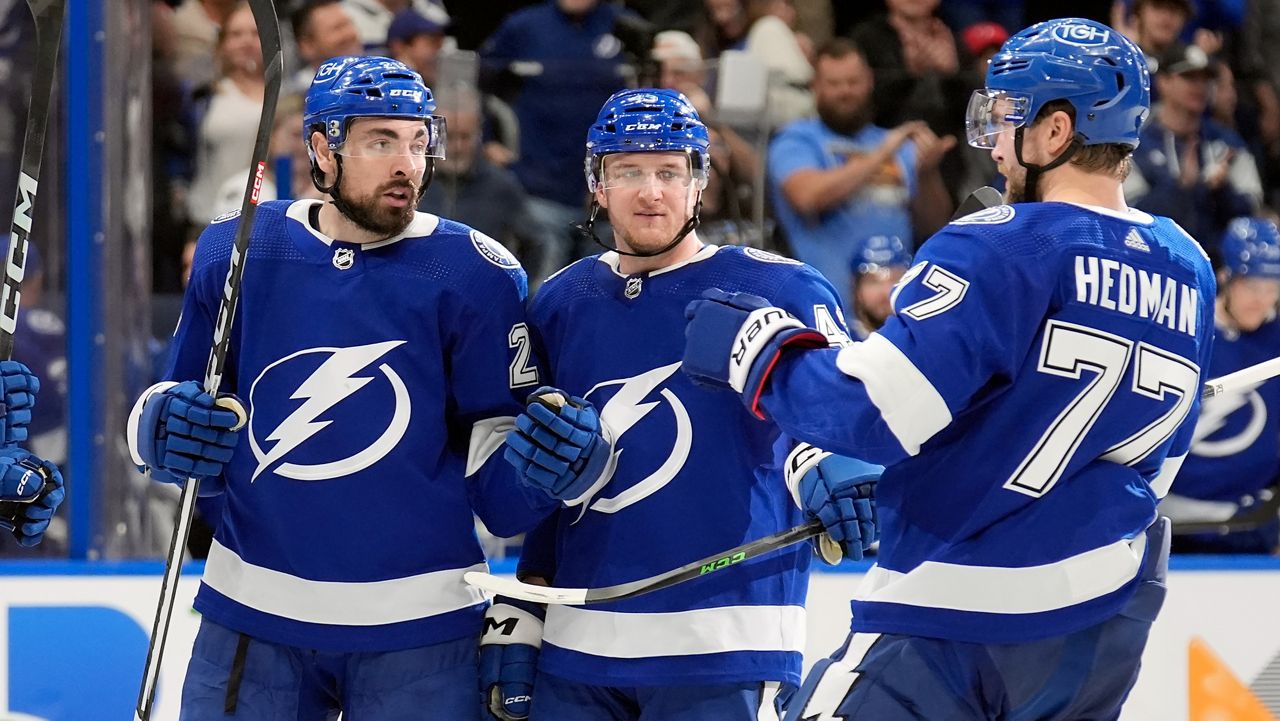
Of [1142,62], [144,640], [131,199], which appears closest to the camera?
[1142,62]

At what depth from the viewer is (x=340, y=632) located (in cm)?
251

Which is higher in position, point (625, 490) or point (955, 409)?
point (955, 409)

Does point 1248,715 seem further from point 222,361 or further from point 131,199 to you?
point 131,199

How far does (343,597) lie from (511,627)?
26 centimetres

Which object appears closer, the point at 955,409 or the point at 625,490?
the point at 955,409

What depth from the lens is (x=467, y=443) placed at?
2.62 meters

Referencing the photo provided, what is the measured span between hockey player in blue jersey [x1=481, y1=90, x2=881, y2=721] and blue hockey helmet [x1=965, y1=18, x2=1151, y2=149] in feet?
1.58

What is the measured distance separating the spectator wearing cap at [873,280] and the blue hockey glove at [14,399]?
2.20 m

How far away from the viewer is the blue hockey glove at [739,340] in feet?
7.17

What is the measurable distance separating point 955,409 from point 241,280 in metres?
1.13

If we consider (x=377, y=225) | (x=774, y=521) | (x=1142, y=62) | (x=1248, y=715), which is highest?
(x=1142, y=62)

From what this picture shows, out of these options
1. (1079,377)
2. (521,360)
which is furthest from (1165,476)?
(521,360)

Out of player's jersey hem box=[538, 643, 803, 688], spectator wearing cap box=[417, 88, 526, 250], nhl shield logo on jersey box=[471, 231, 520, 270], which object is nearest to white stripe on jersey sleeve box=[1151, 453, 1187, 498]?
player's jersey hem box=[538, 643, 803, 688]

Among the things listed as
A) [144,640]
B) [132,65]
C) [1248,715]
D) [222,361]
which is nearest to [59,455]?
[144,640]
